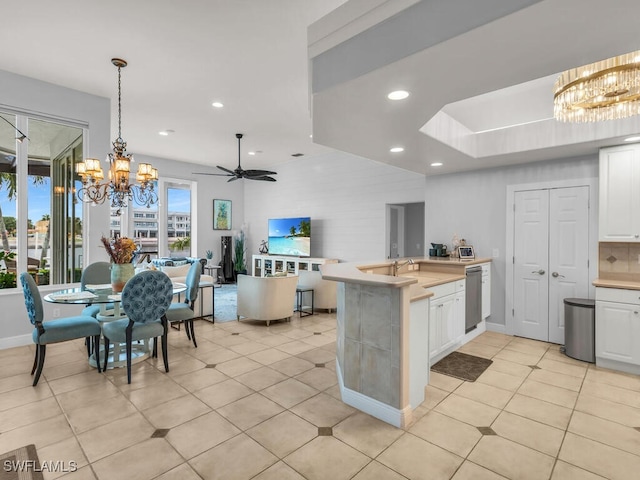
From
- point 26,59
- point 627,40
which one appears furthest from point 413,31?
point 26,59

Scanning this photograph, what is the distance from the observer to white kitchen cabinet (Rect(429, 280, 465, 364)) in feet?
11.5

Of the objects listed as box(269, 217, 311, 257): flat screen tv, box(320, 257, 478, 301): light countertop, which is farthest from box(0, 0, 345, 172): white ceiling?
box(269, 217, 311, 257): flat screen tv

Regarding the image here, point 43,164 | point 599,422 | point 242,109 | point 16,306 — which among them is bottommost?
point 599,422

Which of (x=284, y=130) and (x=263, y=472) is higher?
(x=284, y=130)

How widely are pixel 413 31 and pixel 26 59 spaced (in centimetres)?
414

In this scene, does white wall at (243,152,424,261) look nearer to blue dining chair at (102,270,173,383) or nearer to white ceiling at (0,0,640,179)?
white ceiling at (0,0,640,179)

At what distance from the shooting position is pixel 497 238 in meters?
4.91

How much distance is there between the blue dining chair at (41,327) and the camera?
3115 millimetres

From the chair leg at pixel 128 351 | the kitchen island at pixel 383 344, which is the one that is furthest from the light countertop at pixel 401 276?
the chair leg at pixel 128 351

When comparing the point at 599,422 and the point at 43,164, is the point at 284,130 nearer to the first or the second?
the point at 43,164

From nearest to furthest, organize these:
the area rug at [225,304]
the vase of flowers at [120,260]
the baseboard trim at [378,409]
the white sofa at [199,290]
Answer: the baseboard trim at [378,409] < the vase of flowers at [120,260] < the white sofa at [199,290] < the area rug at [225,304]

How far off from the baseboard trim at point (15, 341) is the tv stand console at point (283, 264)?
14.2 ft

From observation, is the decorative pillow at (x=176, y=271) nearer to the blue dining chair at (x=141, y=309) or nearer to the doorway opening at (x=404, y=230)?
the blue dining chair at (x=141, y=309)

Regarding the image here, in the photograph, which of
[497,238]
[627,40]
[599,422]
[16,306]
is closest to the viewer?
[627,40]
